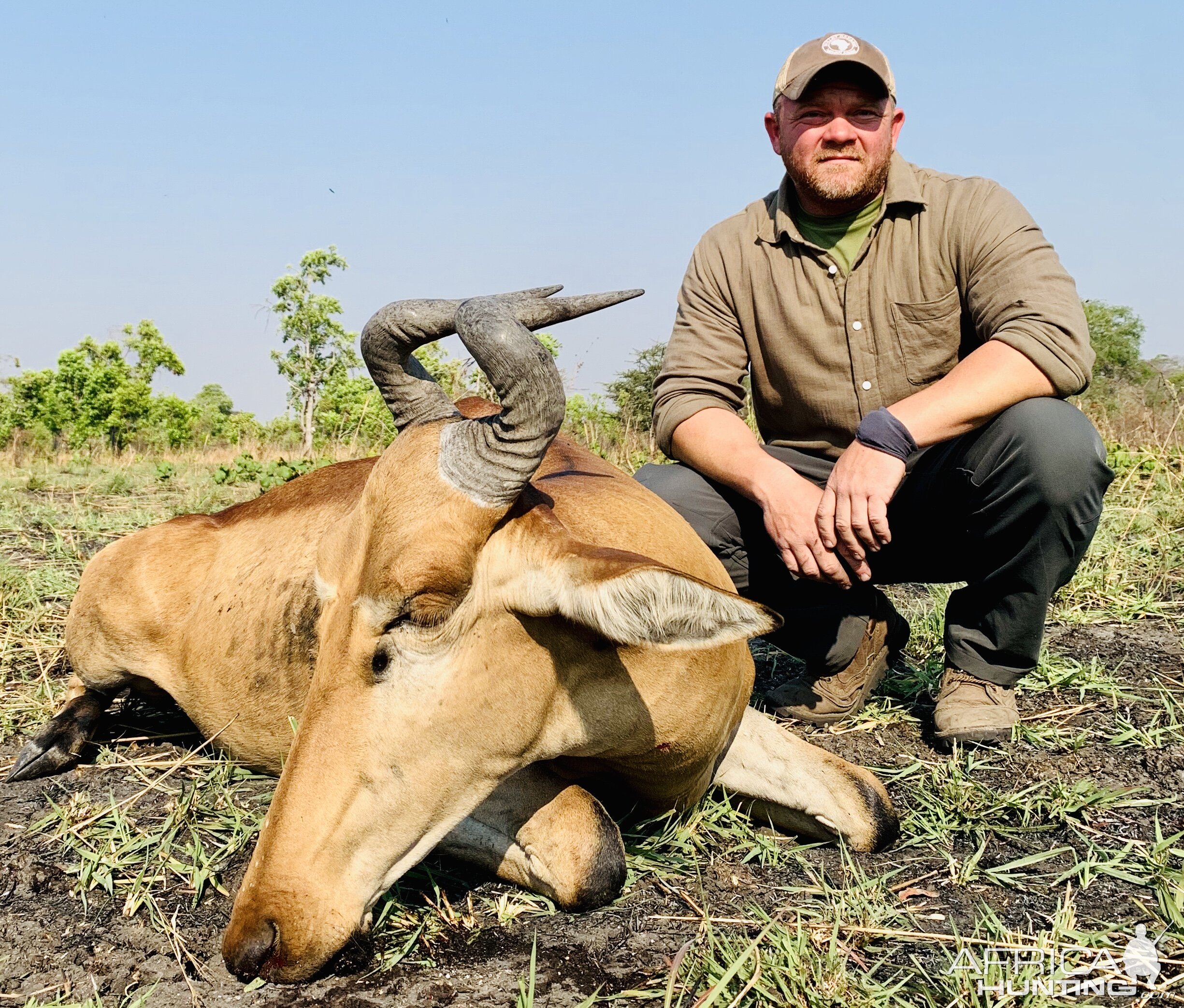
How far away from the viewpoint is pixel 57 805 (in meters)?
3.54

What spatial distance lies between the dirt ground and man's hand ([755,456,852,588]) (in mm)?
820

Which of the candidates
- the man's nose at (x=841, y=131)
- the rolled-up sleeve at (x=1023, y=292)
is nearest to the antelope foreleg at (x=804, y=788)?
the rolled-up sleeve at (x=1023, y=292)

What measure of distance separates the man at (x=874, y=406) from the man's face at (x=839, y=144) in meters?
0.01

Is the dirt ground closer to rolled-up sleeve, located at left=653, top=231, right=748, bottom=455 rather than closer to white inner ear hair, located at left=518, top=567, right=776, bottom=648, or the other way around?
white inner ear hair, located at left=518, top=567, right=776, bottom=648

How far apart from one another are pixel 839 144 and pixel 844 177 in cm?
16

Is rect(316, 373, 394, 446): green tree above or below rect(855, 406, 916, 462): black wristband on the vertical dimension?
below

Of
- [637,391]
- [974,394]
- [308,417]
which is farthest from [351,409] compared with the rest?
[974,394]

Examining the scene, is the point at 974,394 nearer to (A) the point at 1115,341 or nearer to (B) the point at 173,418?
(A) the point at 1115,341

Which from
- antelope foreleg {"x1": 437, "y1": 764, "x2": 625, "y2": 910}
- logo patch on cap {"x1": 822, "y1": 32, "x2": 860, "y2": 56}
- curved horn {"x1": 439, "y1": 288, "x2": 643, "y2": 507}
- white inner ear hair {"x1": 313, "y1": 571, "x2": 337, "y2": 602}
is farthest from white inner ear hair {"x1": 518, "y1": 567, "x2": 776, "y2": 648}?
logo patch on cap {"x1": 822, "y1": 32, "x2": 860, "y2": 56}

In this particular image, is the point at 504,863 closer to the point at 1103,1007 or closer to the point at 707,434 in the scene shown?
the point at 1103,1007

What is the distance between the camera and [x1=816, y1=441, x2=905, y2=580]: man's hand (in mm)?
3543

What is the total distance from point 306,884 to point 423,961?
413 mm

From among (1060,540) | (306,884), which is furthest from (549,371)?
(1060,540)

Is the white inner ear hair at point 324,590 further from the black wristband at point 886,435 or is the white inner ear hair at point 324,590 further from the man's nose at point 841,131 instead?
the man's nose at point 841,131
